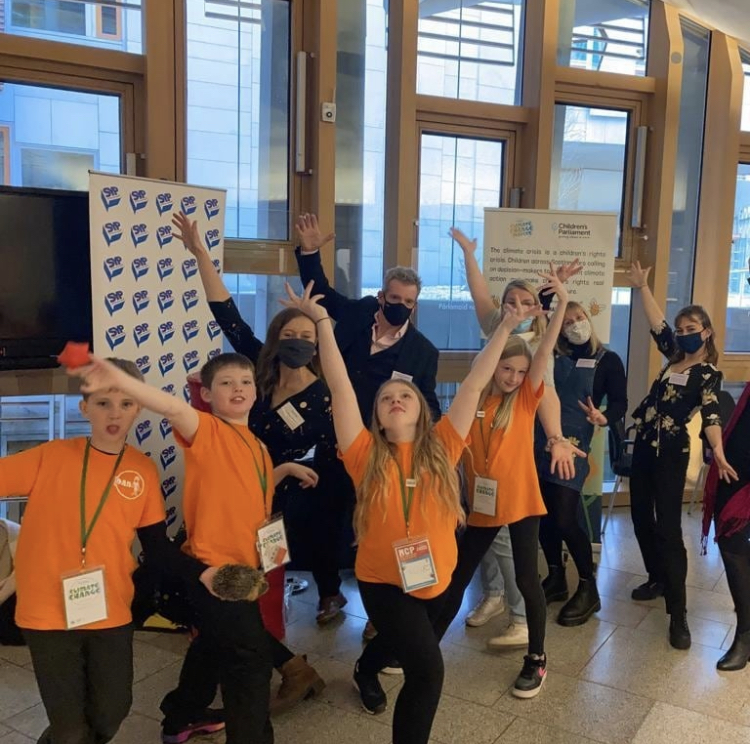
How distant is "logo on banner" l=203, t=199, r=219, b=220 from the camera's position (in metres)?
3.59

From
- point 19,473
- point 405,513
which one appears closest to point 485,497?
point 405,513

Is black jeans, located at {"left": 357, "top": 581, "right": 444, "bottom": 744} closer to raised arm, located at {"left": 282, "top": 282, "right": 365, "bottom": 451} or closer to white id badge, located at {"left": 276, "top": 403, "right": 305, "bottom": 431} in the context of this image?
raised arm, located at {"left": 282, "top": 282, "right": 365, "bottom": 451}

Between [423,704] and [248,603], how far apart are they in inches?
23.3

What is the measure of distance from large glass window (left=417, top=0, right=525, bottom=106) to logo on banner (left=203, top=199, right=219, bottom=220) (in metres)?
1.90

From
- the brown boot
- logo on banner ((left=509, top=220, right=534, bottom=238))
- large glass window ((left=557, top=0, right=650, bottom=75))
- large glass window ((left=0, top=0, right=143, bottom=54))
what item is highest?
large glass window ((left=557, top=0, right=650, bottom=75))

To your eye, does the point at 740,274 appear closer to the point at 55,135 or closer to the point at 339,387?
the point at 339,387

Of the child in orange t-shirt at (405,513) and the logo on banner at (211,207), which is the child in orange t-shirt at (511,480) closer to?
the child in orange t-shirt at (405,513)

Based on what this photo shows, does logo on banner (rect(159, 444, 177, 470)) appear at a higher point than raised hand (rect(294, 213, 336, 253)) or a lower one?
lower

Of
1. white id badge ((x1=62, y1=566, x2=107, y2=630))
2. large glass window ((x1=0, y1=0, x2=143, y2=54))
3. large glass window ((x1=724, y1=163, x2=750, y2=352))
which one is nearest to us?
white id badge ((x1=62, y1=566, x2=107, y2=630))

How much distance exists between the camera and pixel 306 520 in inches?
131

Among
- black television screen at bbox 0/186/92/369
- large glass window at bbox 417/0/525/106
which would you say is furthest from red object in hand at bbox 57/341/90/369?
large glass window at bbox 417/0/525/106

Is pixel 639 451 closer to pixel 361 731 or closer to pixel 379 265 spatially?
pixel 361 731

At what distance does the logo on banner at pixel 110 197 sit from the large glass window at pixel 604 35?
3414mm

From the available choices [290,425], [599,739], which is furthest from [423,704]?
[290,425]
